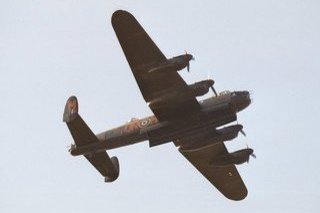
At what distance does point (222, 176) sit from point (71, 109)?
410 inches

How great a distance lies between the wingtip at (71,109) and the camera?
30641 mm

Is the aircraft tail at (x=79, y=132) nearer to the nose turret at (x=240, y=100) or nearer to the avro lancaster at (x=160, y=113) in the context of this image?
the avro lancaster at (x=160, y=113)

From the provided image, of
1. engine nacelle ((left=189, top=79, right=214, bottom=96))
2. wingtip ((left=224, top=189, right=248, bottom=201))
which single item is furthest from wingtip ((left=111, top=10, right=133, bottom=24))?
wingtip ((left=224, top=189, right=248, bottom=201))

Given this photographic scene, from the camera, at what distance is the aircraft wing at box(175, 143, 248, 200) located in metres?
35.1

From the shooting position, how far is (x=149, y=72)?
28375 millimetres

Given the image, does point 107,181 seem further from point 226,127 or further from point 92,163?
point 226,127

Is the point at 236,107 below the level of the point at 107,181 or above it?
above

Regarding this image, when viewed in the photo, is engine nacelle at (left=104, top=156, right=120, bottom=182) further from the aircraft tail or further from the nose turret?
the nose turret

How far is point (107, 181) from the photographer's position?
32281 millimetres

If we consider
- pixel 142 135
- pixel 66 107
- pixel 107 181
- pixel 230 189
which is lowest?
pixel 230 189

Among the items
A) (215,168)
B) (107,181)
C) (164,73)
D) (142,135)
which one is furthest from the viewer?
(215,168)

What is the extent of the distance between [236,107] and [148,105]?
4.33 m

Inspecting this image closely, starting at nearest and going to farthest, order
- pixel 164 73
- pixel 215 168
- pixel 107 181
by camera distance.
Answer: pixel 164 73, pixel 107 181, pixel 215 168

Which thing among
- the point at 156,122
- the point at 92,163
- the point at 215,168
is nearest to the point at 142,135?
the point at 156,122
